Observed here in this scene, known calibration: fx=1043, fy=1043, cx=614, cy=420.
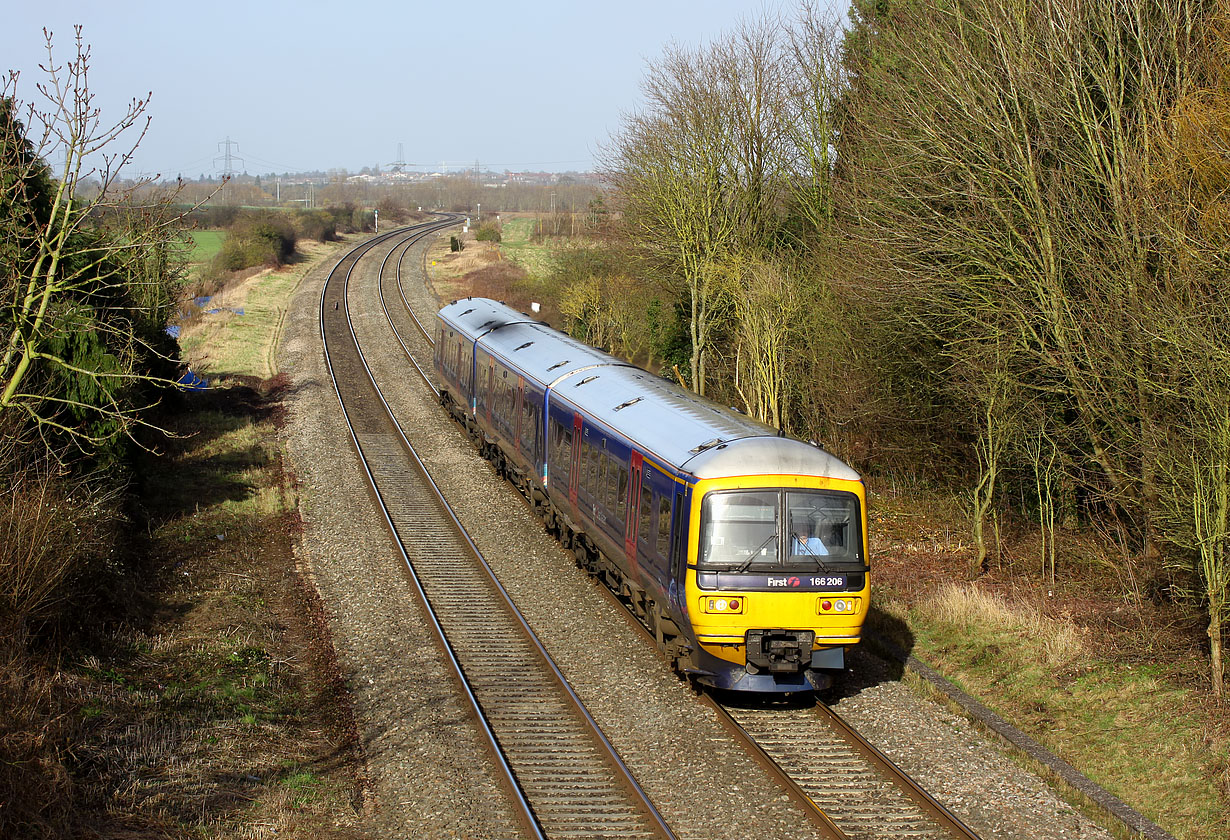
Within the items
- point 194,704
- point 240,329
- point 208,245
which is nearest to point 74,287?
point 194,704

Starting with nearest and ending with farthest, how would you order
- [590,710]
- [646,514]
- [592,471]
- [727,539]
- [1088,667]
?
[727,539]
[590,710]
[1088,667]
[646,514]
[592,471]

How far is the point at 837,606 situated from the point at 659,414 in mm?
3321

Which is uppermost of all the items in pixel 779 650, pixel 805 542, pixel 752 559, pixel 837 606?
pixel 805 542


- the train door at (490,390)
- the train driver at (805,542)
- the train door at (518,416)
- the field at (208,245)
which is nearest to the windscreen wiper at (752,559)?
the train driver at (805,542)

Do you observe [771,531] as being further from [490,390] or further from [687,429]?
[490,390]

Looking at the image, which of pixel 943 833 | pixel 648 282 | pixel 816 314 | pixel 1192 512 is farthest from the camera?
pixel 648 282

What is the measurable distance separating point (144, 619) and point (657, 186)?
644 inches

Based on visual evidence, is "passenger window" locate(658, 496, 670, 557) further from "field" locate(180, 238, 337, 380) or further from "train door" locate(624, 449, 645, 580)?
"field" locate(180, 238, 337, 380)

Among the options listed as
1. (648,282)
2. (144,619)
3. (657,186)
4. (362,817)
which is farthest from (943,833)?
(648,282)

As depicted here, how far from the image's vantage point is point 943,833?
7.78 m

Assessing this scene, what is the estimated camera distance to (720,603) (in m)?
9.48

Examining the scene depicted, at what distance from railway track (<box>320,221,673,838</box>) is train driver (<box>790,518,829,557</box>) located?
2.45m

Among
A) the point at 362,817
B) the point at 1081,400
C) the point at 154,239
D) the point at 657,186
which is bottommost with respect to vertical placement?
the point at 362,817

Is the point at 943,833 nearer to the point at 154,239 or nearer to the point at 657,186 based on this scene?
the point at 154,239
